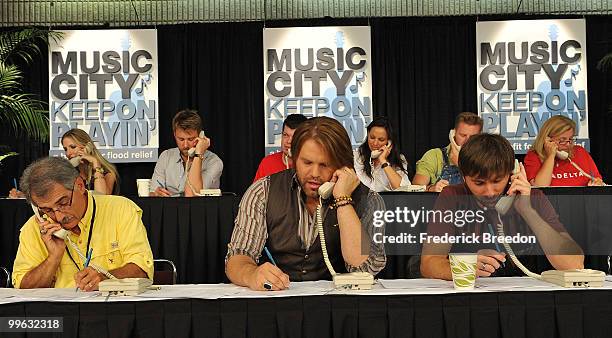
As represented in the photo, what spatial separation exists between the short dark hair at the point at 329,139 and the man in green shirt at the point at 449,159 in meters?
2.88

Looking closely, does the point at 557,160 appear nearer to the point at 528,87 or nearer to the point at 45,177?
the point at 528,87

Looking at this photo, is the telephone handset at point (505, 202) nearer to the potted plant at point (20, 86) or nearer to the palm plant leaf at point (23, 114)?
the potted plant at point (20, 86)

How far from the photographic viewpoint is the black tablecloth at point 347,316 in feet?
7.64

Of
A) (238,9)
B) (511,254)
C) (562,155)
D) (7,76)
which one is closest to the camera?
(511,254)

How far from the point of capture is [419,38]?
8.24 m

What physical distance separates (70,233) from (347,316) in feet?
3.94

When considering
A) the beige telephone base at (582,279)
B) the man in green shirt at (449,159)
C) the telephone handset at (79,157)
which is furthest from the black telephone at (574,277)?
the telephone handset at (79,157)

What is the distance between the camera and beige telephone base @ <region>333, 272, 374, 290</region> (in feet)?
8.23

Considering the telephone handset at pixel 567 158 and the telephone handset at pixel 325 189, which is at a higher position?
the telephone handset at pixel 567 158

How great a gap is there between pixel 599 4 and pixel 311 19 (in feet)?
9.01

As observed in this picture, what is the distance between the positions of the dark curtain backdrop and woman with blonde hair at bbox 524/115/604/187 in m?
2.37

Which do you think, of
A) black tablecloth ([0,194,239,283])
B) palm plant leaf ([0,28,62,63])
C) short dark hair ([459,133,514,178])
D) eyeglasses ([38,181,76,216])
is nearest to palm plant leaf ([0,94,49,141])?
palm plant leaf ([0,28,62,63])

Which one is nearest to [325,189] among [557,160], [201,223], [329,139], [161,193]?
[329,139]

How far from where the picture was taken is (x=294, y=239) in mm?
3012
